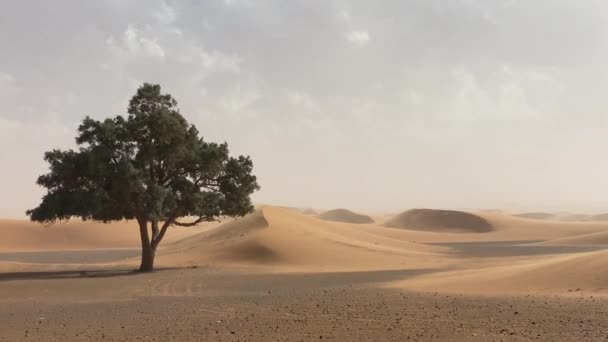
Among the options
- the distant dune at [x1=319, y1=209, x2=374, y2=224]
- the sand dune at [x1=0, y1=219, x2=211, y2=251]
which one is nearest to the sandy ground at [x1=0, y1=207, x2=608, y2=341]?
the sand dune at [x1=0, y1=219, x2=211, y2=251]

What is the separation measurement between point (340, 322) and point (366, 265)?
61.2 ft

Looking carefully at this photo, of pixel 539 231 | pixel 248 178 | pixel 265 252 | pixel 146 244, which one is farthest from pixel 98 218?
pixel 539 231

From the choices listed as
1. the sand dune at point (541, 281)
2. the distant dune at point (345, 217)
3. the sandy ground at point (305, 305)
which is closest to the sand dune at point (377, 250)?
the sand dune at point (541, 281)

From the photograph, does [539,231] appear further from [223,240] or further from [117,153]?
[117,153]

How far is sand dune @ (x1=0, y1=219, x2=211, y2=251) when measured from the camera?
60.3 m

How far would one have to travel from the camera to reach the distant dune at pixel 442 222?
8344 cm

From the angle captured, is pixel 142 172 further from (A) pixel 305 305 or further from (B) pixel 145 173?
(A) pixel 305 305

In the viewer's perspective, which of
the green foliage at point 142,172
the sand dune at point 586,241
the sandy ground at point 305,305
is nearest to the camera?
the sandy ground at point 305,305

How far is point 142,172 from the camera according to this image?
24797 mm

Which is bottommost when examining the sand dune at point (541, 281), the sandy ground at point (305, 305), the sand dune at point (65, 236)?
the sandy ground at point (305, 305)

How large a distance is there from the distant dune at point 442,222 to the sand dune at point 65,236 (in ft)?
139

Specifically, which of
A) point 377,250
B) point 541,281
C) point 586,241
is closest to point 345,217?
point 586,241

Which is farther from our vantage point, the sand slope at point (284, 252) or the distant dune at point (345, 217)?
the distant dune at point (345, 217)

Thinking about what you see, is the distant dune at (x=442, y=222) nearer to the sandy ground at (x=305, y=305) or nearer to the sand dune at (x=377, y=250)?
the sand dune at (x=377, y=250)
